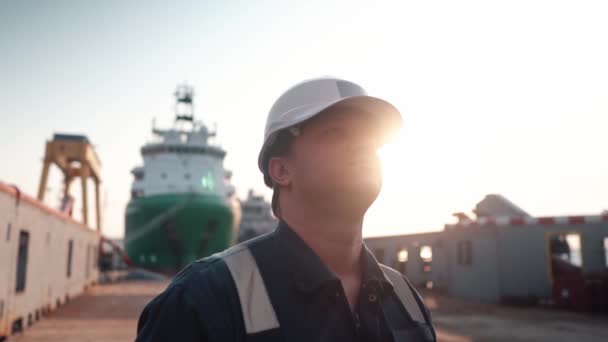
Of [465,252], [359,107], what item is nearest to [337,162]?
[359,107]

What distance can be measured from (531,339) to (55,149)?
956 inches

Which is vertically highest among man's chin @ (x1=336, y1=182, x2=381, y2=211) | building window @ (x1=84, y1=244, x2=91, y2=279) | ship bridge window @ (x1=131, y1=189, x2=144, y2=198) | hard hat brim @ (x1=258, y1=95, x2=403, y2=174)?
ship bridge window @ (x1=131, y1=189, x2=144, y2=198)

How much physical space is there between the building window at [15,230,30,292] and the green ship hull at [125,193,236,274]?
1664 cm

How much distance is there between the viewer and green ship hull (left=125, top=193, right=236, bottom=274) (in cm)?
2673

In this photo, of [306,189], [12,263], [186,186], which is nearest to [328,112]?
[306,189]

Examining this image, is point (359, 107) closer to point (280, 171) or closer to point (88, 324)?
point (280, 171)

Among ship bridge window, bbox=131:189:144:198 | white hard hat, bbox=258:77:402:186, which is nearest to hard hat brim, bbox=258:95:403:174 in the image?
white hard hat, bbox=258:77:402:186

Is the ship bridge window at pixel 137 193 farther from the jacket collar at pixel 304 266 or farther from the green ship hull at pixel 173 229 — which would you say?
the jacket collar at pixel 304 266

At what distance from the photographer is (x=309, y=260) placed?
158 centimetres

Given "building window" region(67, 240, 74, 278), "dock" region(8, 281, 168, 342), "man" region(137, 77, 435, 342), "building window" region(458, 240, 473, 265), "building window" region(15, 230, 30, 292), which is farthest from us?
"building window" region(458, 240, 473, 265)

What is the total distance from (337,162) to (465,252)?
52.9 feet

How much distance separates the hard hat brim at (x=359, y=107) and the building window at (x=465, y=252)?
51.0 feet

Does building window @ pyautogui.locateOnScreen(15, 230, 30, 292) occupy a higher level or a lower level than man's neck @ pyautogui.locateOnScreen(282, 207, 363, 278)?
lower

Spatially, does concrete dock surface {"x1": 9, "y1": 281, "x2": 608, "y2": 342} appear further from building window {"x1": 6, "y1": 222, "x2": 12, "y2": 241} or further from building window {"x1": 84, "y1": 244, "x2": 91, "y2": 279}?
building window {"x1": 84, "y1": 244, "x2": 91, "y2": 279}
